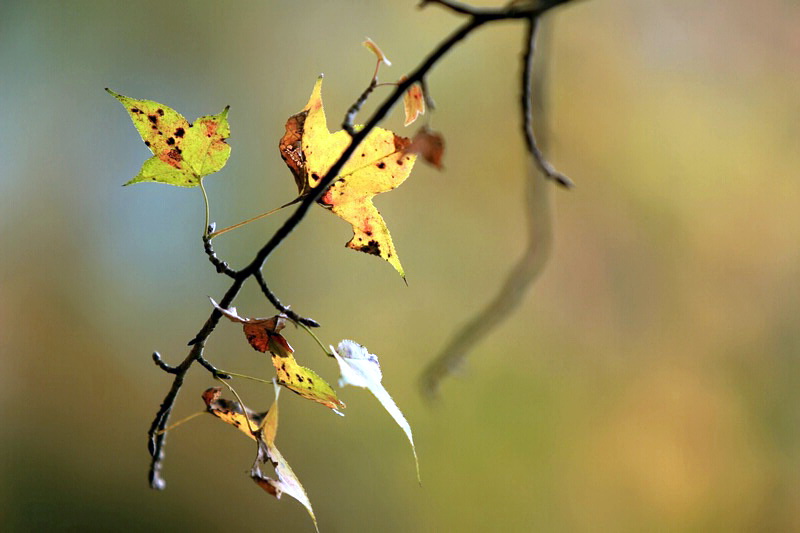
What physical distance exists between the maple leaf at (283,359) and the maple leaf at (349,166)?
5 cm

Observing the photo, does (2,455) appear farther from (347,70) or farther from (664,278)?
(664,278)

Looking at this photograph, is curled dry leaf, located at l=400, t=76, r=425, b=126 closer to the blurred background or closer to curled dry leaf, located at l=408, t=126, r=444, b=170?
curled dry leaf, located at l=408, t=126, r=444, b=170

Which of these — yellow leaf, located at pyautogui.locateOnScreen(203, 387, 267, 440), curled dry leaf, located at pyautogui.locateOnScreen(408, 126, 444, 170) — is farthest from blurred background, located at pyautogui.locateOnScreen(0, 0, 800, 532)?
curled dry leaf, located at pyautogui.locateOnScreen(408, 126, 444, 170)

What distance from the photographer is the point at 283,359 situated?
31cm

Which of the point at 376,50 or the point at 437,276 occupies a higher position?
the point at 376,50

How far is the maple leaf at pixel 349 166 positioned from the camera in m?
0.30

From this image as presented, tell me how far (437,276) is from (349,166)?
3.24 ft

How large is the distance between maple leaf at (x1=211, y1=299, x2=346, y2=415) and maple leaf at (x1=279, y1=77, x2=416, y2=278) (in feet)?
0.17

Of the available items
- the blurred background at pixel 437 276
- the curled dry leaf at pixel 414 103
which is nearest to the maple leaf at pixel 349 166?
the curled dry leaf at pixel 414 103

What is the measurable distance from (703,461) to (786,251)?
446 millimetres

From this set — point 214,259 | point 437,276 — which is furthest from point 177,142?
point 437,276

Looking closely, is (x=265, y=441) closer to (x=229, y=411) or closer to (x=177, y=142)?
(x=229, y=411)

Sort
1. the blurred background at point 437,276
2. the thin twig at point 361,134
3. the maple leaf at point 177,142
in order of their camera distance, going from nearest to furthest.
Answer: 1. the thin twig at point 361,134
2. the maple leaf at point 177,142
3. the blurred background at point 437,276

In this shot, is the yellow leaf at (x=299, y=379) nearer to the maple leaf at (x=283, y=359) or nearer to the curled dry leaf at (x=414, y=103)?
the maple leaf at (x=283, y=359)
